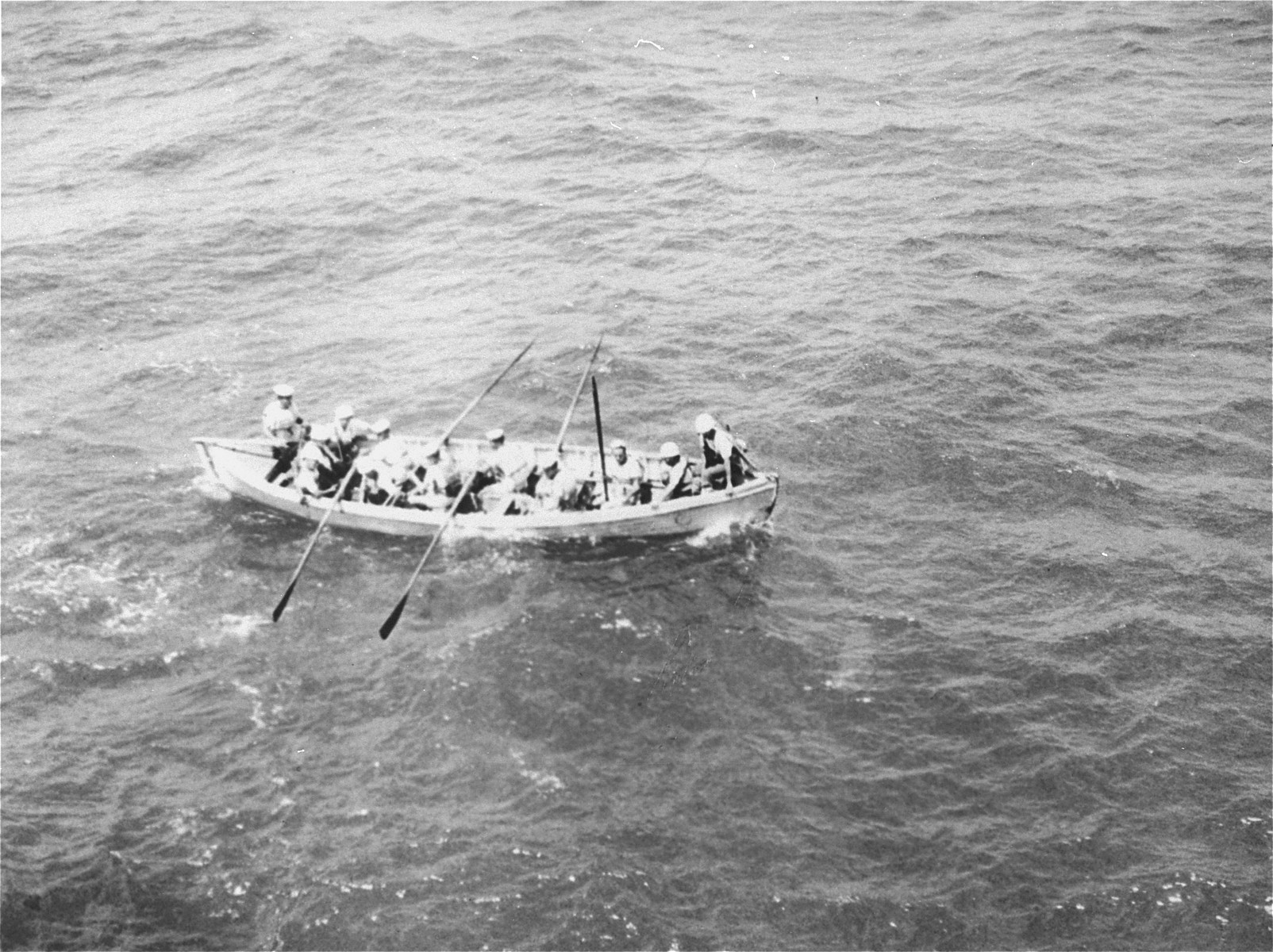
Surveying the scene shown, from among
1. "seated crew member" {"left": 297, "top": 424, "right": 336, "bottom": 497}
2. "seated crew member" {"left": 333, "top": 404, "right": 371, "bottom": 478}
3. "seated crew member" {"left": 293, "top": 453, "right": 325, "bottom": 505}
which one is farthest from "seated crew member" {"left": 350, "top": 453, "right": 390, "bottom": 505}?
"seated crew member" {"left": 293, "top": 453, "right": 325, "bottom": 505}

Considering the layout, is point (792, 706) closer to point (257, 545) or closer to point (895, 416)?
point (895, 416)

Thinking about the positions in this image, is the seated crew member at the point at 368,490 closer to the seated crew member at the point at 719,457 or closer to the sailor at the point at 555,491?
the sailor at the point at 555,491

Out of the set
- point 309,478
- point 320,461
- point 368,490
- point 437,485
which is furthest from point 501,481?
point 309,478

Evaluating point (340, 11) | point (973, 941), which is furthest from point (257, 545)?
point (340, 11)

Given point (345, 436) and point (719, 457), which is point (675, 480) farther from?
point (345, 436)

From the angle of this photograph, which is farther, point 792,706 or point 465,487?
point 465,487

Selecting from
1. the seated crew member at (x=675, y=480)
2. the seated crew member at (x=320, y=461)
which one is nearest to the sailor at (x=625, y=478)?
the seated crew member at (x=675, y=480)

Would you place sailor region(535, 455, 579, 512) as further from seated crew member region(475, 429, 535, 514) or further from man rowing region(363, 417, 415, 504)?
man rowing region(363, 417, 415, 504)
